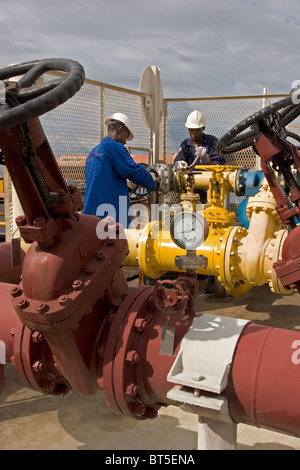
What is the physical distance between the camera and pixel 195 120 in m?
4.88

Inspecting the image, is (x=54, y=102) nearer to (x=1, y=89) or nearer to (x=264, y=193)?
(x=1, y=89)

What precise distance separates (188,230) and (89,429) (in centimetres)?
114

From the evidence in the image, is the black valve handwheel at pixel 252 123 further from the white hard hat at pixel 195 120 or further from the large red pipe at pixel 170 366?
the white hard hat at pixel 195 120

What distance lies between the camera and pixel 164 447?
206 centimetres

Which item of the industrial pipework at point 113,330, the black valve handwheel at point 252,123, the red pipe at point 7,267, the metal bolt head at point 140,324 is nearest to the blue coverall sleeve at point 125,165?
the black valve handwheel at point 252,123

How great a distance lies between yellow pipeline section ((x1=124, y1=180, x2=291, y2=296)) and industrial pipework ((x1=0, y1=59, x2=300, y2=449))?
1572 mm

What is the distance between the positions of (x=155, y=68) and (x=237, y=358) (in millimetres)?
4249

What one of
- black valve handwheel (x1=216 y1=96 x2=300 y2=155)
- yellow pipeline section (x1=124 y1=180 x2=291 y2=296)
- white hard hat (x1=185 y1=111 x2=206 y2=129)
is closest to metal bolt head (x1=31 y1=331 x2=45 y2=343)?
black valve handwheel (x1=216 y1=96 x2=300 y2=155)

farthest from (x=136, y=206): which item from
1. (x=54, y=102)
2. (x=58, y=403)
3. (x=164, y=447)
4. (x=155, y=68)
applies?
(x=54, y=102)

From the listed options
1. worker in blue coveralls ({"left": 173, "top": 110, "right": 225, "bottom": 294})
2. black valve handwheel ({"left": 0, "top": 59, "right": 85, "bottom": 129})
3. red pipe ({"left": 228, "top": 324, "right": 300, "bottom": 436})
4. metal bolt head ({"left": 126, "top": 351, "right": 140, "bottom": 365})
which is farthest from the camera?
worker in blue coveralls ({"left": 173, "top": 110, "right": 225, "bottom": 294})

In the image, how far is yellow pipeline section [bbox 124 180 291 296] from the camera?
9.68 feet

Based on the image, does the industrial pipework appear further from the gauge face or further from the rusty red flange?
the gauge face

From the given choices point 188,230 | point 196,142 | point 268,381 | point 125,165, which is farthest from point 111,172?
point 268,381

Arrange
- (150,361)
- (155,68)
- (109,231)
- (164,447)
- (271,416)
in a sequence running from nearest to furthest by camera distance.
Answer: (271,416) < (150,361) < (109,231) < (164,447) < (155,68)
